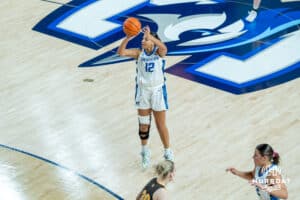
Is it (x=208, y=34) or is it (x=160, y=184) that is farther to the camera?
(x=208, y=34)

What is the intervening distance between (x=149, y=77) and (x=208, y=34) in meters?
4.15

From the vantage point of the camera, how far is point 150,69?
8.33 meters

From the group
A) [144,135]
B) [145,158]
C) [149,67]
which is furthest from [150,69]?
[145,158]

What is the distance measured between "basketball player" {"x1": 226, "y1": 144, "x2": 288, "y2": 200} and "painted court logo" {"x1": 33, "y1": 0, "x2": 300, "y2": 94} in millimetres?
4013

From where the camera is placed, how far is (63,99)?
10758 mm

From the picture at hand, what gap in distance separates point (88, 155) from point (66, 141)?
50 centimetres

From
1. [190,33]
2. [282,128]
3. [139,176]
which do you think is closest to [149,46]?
[139,176]

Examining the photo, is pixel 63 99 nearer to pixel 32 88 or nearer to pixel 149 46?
pixel 32 88

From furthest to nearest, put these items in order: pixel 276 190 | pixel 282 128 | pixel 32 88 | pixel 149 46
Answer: pixel 32 88 → pixel 282 128 → pixel 149 46 → pixel 276 190

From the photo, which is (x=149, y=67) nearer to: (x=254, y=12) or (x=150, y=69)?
(x=150, y=69)

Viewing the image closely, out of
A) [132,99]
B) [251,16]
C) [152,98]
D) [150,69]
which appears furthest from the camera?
[251,16]

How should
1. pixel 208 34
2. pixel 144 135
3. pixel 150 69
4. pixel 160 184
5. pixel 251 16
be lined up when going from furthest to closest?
pixel 251 16, pixel 208 34, pixel 144 135, pixel 150 69, pixel 160 184

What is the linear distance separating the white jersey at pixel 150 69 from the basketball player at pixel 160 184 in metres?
1.97

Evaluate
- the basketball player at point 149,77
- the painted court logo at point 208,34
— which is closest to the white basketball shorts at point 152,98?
the basketball player at point 149,77
